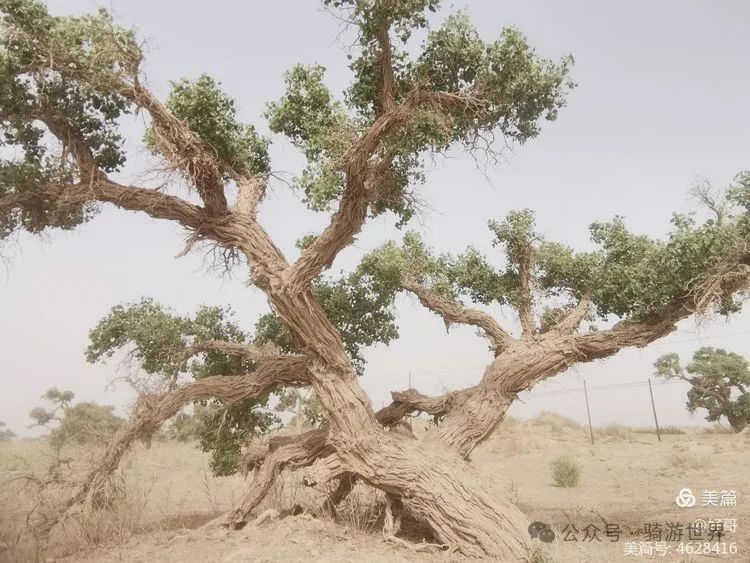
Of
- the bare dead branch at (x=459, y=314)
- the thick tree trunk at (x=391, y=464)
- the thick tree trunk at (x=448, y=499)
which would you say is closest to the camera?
Answer: the thick tree trunk at (x=448, y=499)

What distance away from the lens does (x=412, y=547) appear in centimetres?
687

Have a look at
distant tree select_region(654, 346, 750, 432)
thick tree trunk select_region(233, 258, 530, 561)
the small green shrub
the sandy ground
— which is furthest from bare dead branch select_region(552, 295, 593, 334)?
distant tree select_region(654, 346, 750, 432)

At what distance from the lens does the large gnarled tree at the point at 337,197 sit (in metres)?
6.96

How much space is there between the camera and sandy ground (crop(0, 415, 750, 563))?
6.65 m

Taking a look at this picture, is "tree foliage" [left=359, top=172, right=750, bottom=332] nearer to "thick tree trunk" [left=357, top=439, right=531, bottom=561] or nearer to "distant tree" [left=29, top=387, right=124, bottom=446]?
"thick tree trunk" [left=357, top=439, right=531, bottom=561]

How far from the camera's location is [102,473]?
804 cm

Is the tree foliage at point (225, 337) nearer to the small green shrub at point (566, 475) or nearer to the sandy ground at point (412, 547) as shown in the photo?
the sandy ground at point (412, 547)

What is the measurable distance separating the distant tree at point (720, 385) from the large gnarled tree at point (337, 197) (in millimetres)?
21481

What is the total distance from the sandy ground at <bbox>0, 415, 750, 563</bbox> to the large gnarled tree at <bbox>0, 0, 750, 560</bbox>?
0.70 metres

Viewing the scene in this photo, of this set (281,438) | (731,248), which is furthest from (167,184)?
(731,248)

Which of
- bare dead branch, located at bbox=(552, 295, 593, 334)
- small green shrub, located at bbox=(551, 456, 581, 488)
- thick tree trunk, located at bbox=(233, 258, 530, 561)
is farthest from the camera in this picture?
small green shrub, located at bbox=(551, 456, 581, 488)

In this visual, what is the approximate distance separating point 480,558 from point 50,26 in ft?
29.9

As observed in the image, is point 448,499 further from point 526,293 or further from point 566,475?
point 566,475

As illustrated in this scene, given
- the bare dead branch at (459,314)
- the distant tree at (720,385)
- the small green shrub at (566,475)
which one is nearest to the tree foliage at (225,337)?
the bare dead branch at (459,314)
